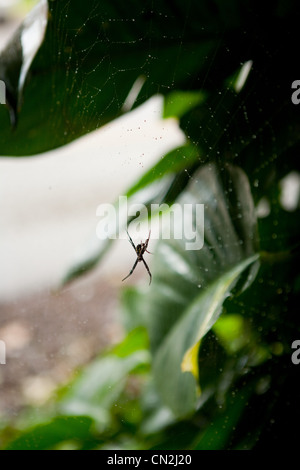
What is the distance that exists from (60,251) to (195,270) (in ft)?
3.75

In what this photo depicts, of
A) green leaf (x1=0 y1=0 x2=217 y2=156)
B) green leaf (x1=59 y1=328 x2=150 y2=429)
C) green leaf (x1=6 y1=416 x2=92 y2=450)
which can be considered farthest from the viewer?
green leaf (x1=59 y1=328 x2=150 y2=429)

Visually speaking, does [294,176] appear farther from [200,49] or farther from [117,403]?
[117,403]

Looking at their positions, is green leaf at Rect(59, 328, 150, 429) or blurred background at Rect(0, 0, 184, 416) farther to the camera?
green leaf at Rect(59, 328, 150, 429)

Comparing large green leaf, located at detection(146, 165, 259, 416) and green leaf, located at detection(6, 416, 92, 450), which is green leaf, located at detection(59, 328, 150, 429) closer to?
green leaf, located at detection(6, 416, 92, 450)

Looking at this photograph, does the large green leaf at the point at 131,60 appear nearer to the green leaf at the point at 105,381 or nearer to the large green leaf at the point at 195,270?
the large green leaf at the point at 195,270

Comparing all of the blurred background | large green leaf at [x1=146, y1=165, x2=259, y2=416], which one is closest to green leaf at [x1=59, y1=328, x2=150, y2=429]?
the blurred background

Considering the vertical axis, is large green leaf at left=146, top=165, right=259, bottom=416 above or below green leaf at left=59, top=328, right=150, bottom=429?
above

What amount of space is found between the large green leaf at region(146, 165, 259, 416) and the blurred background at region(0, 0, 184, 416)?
0.08 metres

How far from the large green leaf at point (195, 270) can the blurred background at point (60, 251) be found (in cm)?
8

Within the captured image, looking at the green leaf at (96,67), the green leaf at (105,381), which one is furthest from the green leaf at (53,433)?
the green leaf at (96,67)

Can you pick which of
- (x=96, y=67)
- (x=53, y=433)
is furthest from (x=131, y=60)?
(x=53, y=433)

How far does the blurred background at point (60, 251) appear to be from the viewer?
1.98 ft

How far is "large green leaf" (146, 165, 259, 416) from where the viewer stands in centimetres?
52

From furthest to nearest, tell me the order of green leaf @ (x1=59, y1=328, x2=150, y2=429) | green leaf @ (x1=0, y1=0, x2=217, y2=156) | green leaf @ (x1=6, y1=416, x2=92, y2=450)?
green leaf @ (x1=59, y1=328, x2=150, y2=429) → green leaf @ (x1=6, y1=416, x2=92, y2=450) → green leaf @ (x1=0, y1=0, x2=217, y2=156)
